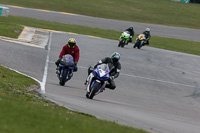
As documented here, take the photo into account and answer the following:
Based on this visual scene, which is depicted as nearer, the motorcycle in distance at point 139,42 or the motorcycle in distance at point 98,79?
the motorcycle in distance at point 98,79

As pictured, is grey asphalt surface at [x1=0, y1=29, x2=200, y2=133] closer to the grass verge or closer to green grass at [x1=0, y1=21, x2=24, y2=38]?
green grass at [x1=0, y1=21, x2=24, y2=38]

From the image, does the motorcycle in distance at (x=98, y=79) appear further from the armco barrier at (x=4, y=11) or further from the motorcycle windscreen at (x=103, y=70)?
the armco barrier at (x=4, y=11)

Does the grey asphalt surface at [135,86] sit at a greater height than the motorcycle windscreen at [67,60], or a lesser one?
lesser

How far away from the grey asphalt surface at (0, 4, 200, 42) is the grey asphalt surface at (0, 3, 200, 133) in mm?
11452

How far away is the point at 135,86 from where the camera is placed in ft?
58.6

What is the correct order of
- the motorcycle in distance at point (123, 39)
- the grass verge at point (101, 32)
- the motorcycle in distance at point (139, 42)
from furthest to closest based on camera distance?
the grass verge at point (101, 32), the motorcycle in distance at point (139, 42), the motorcycle in distance at point (123, 39)

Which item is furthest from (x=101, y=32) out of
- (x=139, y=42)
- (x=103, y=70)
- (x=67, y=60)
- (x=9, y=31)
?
(x=103, y=70)

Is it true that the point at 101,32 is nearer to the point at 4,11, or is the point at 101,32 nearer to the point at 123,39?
the point at 123,39

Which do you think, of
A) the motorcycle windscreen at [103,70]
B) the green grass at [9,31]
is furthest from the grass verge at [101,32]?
the motorcycle windscreen at [103,70]

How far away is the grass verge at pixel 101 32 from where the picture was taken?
34.2 metres

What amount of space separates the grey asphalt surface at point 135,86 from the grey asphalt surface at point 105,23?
37.6 feet

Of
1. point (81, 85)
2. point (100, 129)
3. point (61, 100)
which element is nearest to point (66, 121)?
point (100, 129)

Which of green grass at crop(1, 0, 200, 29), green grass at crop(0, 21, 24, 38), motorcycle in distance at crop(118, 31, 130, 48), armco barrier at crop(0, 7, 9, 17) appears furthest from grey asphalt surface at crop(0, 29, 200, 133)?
green grass at crop(1, 0, 200, 29)

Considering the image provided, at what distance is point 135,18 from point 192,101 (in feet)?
113
